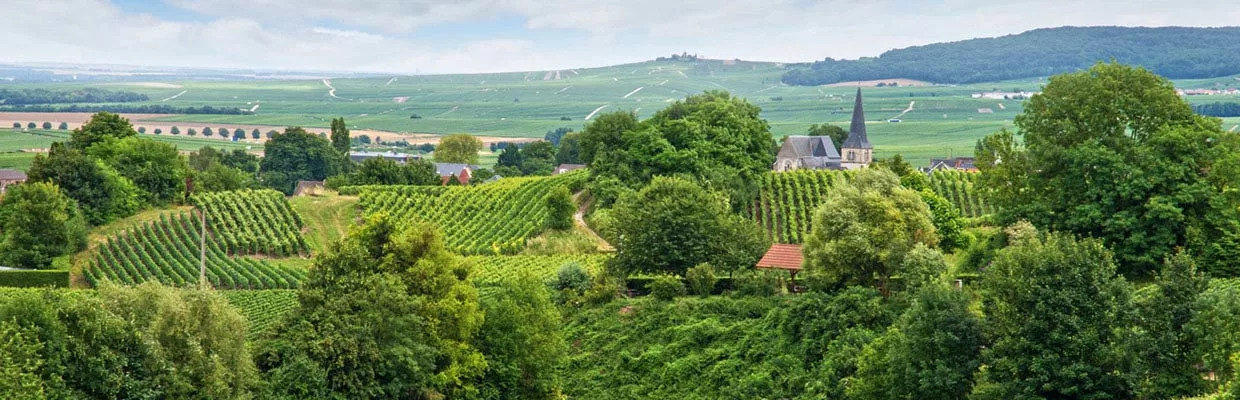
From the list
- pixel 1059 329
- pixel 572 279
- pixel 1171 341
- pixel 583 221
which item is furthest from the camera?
pixel 583 221

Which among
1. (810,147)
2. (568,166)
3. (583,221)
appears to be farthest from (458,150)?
Answer: (583,221)

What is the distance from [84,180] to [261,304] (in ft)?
54.4

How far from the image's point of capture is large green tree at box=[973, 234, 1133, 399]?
2958cm

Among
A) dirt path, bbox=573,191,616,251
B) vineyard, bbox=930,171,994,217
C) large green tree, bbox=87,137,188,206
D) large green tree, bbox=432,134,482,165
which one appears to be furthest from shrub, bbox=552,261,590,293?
large green tree, bbox=432,134,482,165

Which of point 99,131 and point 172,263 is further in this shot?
point 99,131

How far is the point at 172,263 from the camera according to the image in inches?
2359

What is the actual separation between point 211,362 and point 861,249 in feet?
62.6

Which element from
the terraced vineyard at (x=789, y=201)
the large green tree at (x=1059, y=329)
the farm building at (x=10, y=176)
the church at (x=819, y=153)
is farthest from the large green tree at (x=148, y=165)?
the church at (x=819, y=153)

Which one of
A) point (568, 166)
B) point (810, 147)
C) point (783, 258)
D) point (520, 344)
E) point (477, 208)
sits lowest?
point (568, 166)

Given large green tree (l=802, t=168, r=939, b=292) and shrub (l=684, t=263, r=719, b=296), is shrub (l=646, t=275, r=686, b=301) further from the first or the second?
large green tree (l=802, t=168, r=939, b=292)

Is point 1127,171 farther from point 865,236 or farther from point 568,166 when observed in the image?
point 568,166

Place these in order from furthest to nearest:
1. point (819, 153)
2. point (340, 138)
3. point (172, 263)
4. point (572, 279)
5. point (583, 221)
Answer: point (340, 138) → point (819, 153) → point (583, 221) → point (172, 263) → point (572, 279)

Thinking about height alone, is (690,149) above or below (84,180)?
above

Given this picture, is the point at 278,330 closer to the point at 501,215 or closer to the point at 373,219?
the point at 373,219
